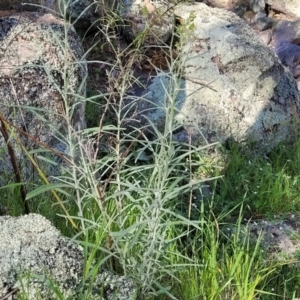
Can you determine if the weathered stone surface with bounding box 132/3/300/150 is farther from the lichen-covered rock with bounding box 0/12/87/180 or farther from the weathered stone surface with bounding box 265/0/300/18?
the weathered stone surface with bounding box 265/0/300/18

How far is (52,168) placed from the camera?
317 cm

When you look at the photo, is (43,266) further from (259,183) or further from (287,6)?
(287,6)

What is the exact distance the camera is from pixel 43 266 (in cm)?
192

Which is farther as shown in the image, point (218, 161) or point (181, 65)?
point (218, 161)

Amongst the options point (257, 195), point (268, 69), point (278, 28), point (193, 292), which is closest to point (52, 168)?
point (193, 292)

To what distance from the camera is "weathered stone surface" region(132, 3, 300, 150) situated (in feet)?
15.0

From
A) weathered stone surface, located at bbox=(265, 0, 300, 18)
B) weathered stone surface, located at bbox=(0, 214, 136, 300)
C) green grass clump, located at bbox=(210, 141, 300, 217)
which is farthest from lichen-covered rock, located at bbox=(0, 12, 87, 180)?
weathered stone surface, located at bbox=(265, 0, 300, 18)

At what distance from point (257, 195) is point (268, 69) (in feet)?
4.59

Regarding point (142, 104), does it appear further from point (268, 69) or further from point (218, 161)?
point (268, 69)

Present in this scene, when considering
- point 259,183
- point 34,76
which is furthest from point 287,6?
point 34,76

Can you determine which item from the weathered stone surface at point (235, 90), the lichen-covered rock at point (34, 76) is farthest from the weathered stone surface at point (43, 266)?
the weathered stone surface at point (235, 90)

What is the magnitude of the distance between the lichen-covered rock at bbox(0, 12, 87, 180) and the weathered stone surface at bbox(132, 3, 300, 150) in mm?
1211

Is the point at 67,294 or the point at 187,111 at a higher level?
the point at 67,294

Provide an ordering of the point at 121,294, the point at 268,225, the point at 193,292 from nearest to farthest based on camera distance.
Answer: the point at 121,294
the point at 193,292
the point at 268,225
